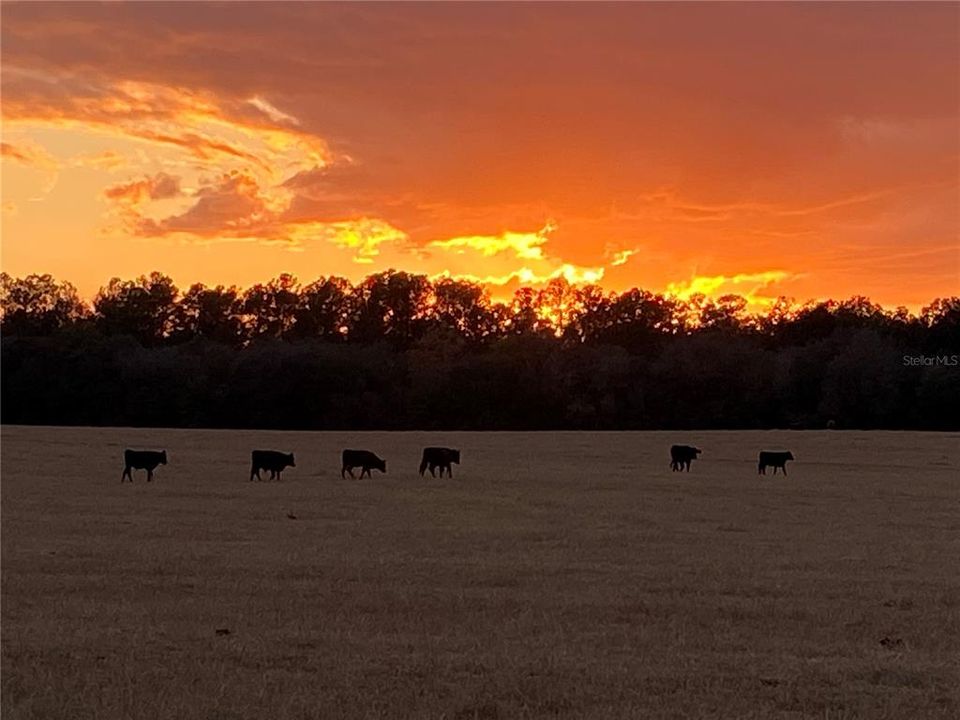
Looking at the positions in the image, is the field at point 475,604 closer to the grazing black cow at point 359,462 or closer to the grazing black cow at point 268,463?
the grazing black cow at point 268,463

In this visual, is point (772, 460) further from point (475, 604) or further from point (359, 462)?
point (475, 604)

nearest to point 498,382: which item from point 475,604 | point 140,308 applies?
point 140,308

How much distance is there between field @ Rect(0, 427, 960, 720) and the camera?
1020 centimetres

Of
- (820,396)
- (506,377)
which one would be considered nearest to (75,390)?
(506,377)

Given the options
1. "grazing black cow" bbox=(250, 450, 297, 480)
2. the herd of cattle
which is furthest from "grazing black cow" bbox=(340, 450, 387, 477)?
"grazing black cow" bbox=(250, 450, 297, 480)

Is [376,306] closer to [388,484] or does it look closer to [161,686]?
[388,484]

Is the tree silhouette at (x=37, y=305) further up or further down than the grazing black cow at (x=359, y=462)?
further up

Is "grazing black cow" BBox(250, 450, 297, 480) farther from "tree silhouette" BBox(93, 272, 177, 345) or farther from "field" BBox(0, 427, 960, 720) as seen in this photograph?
"tree silhouette" BBox(93, 272, 177, 345)

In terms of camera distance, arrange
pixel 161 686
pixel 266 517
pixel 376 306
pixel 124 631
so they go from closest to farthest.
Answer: pixel 161 686 → pixel 124 631 → pixel 266 517 → pixel 376 306

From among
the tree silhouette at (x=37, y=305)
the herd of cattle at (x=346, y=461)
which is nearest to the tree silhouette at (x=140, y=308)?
the tree silhouette at (x=37, y=305)

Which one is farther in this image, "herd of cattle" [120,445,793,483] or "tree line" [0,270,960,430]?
"tree line" [0,270,960,430]

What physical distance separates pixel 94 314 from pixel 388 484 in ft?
322

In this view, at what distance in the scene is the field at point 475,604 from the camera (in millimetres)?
10203

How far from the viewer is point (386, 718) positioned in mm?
9477
